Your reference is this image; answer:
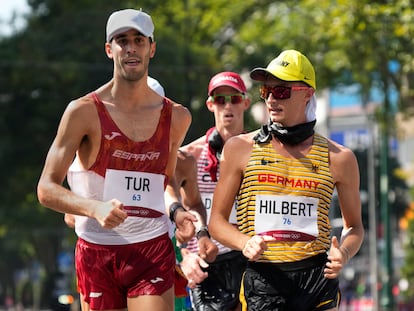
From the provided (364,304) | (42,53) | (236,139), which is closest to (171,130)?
(236,139)

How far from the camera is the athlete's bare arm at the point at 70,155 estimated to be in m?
7.03

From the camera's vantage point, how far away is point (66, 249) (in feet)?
177

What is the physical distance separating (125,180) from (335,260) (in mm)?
1266

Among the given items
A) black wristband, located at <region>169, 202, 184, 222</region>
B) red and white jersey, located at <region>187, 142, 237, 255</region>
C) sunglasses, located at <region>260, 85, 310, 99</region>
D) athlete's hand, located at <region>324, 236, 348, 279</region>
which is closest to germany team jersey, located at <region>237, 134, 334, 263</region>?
athlete's hand, located at <region>324, 236, 348, 279</region>

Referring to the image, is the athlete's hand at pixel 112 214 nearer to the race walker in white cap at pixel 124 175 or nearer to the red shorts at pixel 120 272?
the race walker in white cap at pixel 124 175

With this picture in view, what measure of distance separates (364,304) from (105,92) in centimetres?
3633

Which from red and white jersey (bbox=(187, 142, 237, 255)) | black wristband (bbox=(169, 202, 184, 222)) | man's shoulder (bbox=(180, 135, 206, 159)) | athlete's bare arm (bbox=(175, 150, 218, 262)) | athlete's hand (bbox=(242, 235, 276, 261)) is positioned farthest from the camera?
man's shoulder (bbox=(180, 135, 206, 159))

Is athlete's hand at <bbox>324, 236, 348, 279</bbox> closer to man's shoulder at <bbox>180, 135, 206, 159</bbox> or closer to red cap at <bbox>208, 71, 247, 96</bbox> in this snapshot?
man's shoulder at <bbox>180, 135, 206, 159</bbox>

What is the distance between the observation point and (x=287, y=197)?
734cm

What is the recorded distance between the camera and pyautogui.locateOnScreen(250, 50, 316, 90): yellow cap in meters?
7.46

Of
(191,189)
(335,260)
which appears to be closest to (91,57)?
(191,189)

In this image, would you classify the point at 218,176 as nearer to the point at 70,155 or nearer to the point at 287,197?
the point at 287,197

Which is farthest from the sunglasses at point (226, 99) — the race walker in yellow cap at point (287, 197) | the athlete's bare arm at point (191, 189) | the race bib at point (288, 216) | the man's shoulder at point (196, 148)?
the race bib at point (288, 216)

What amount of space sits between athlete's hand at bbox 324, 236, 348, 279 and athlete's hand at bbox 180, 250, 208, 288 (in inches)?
69.3
